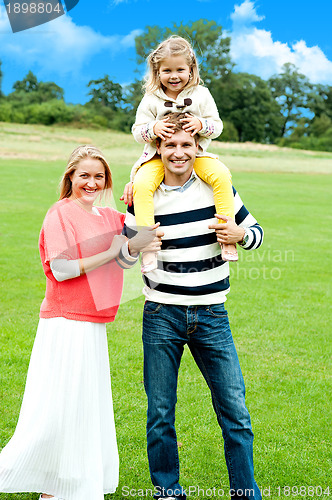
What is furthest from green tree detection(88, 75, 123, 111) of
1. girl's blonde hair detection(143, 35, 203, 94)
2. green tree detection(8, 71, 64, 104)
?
green tree detection(8, 71, 64, 104)

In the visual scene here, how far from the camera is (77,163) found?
309 cm

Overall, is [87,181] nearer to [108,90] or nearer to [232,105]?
[108,90]

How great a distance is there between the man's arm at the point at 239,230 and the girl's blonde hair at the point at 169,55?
79 cm

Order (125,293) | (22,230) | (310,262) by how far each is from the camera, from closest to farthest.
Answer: (125,293)
(310,262)
(22,230)

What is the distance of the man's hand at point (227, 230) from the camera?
2.91 m

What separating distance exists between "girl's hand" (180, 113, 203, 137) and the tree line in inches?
1112

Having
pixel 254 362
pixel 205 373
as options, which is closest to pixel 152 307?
pixel 205 373

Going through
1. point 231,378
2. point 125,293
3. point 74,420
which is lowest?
point 74,420

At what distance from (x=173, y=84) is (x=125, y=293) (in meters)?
1.21

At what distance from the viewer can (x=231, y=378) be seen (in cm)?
297

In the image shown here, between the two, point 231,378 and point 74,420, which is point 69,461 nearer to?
point 74,420

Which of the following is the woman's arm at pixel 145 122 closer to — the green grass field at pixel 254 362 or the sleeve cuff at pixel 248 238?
the green grass field at pixel 254 362

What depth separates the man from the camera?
116 inches

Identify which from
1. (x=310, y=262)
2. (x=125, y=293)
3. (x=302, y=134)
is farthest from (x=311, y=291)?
(x=302, y=134)
